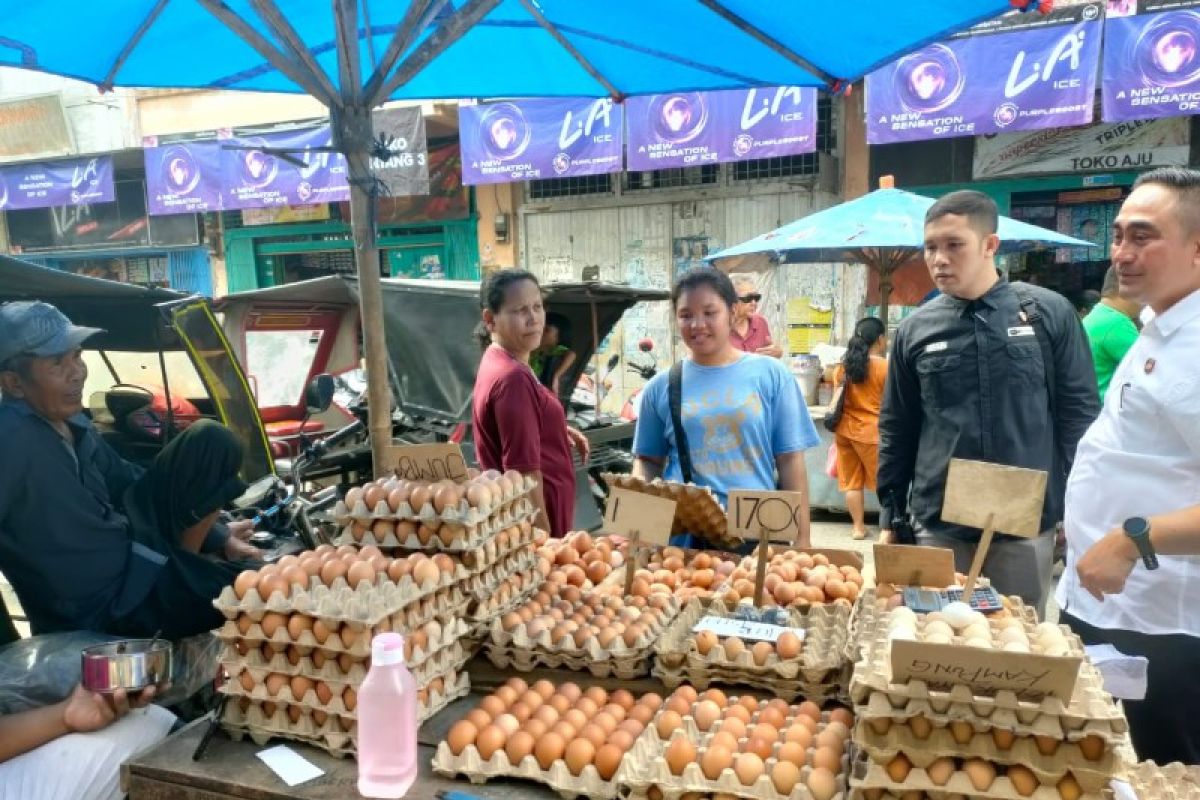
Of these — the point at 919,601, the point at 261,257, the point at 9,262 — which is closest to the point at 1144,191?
the point at 919,601

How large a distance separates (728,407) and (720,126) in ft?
26.0

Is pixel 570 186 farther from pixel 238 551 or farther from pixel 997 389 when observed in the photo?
pixel 997 389

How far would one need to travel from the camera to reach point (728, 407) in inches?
128

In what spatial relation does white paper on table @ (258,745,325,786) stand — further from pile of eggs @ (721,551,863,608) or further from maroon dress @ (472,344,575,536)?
maroon dress @ (472,344,575,536)

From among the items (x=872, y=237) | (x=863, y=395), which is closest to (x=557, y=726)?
(x=863, y=395)

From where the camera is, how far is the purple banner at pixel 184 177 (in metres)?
14.0

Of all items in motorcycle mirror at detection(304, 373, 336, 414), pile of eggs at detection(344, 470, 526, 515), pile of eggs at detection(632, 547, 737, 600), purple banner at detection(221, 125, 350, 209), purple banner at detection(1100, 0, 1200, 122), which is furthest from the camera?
purple banner at detection(221, 125, 350, 209)

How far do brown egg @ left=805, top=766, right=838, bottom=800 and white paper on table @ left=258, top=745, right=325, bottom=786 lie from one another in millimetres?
1088

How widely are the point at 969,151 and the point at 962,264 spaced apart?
828 centimetres

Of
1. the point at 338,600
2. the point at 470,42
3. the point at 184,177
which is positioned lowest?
the point at 338,600

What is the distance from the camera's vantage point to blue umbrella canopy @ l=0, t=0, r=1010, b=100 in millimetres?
3242

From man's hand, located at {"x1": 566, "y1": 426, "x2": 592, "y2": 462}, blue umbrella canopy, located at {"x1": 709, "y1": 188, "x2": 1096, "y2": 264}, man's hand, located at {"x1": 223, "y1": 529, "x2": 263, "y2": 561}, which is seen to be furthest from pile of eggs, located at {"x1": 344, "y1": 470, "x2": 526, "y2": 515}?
blue umbrella canopy, located at {"x1": 709, "y1": 188, "x2": 1096, "y2": 264}

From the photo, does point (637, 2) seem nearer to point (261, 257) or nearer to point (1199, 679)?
point (1199, 679)

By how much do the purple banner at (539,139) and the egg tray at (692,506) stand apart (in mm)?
8681
